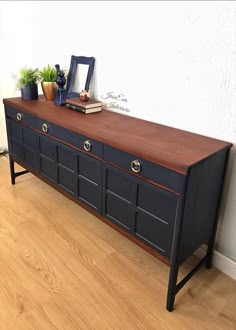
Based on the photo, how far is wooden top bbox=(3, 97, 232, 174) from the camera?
3.91 ft

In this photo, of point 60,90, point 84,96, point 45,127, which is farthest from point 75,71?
point 45,127

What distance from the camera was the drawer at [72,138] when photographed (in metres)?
1.48

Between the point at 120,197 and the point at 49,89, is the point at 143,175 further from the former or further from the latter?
the point at 49,89

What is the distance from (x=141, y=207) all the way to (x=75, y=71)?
1.21 metres

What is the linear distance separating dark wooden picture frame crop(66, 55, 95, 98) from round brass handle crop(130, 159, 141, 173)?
913 mm

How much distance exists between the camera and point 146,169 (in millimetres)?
1257

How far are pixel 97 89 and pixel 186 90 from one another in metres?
0.73

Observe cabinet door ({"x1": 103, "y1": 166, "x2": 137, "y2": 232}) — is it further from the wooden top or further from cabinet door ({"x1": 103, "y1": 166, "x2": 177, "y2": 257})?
the wooden top

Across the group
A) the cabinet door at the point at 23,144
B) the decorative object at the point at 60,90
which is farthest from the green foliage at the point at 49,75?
the cabinet door at the point at 23,144

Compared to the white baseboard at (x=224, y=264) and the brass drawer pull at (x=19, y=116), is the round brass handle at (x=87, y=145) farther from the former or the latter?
the white baseboard at (x=224, y=264)

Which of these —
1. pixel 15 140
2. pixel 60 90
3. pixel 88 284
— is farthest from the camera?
pixel 15 140

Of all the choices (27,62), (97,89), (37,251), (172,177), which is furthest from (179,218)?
(27,62)

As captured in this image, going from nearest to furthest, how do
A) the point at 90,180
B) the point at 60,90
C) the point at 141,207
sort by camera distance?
1. the point at 141,207
2. the point at 90,180
3. the point at 60,90

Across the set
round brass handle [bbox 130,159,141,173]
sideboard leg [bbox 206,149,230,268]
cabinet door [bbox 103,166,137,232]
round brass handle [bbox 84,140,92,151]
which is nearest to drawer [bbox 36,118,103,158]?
round brass handle [bbox 84,140,92,151]
